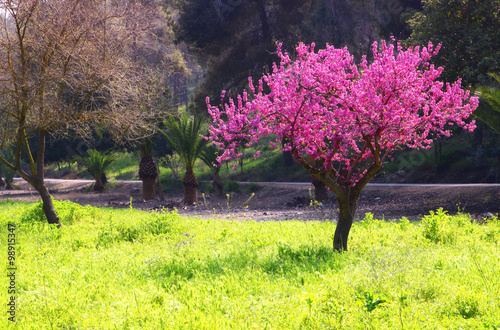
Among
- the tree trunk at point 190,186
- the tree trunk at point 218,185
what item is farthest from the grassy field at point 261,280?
the tree trunk at point 218,185

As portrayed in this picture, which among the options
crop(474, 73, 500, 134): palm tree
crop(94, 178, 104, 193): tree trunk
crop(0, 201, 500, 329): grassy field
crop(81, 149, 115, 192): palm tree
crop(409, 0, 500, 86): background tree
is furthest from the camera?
crop(94, 178, 104, 193): tree trunk

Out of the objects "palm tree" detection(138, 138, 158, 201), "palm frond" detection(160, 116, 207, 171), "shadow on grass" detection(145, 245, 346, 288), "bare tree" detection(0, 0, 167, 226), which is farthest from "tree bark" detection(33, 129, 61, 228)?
"palm tree" detection(138, 138, 158, 201)

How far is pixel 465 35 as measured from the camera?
14273 millimetres

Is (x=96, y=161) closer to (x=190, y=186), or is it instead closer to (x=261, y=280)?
(x=190, y=186)

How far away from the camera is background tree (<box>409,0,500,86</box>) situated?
13844 mm

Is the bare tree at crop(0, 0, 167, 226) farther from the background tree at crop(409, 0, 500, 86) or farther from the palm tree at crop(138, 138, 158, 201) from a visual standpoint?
the background tree at crop(409, 0, 500, 86)

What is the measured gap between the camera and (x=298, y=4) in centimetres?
2503

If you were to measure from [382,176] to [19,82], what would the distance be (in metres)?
17.6

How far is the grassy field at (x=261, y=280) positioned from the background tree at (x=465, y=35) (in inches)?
318

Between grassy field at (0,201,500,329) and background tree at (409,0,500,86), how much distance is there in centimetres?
808

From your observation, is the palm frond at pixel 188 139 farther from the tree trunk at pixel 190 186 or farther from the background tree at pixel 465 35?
the background tree at pixel 465 35

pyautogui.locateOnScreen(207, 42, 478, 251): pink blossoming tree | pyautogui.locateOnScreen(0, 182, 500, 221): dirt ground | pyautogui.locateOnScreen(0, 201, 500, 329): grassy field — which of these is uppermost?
pyautogui.locateOnScreen(207, 42, 478, 251): pink blossoming tree

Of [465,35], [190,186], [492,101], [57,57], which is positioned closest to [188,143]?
[190,186]

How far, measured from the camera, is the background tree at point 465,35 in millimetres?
13844
